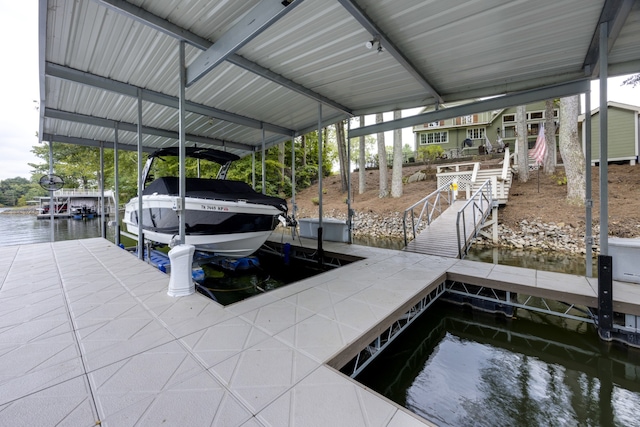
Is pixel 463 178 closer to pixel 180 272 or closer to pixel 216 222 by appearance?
pixel 216 222

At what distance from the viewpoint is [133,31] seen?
3.15 metres

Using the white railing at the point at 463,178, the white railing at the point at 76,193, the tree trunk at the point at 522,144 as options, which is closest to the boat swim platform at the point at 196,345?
the white railing at the point at 463,178

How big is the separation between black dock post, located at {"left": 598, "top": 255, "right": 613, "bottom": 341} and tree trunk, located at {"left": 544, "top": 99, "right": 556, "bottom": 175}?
10598 millimetres

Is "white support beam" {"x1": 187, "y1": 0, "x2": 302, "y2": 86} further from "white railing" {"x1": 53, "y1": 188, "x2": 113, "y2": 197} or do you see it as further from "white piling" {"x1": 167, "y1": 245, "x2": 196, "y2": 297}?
"white railing" {"x1": 53, "y1": 188, "x2": 113, "y2": 197}

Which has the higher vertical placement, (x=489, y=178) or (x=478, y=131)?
(x=478, y=131)

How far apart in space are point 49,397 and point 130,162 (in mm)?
18396

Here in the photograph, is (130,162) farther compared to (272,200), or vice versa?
(130,162)

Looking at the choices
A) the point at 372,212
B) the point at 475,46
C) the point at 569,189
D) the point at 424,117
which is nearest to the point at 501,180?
the point at 569,189

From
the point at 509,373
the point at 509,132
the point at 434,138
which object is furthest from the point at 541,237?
the point at 434,138

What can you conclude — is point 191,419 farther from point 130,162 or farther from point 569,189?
point 130,162

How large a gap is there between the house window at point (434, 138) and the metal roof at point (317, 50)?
16.4m

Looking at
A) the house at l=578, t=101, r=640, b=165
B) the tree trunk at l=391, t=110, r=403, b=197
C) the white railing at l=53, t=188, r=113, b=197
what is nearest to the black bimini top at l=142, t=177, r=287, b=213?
the tree trunk at l=391, t=110, r=403, b=197

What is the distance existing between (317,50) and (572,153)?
10.1 meters

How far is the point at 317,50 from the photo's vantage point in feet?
11.9
